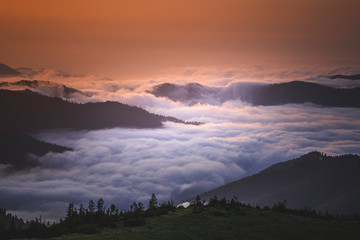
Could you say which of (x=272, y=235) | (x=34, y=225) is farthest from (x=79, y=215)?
(x=272, y=235)

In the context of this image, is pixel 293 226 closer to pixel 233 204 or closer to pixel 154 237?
pixel 233 204

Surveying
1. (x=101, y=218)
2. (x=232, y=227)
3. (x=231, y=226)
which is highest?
(x=101, y=218)

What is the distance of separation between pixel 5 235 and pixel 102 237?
8.28m

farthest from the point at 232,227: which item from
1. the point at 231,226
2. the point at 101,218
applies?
the point at 101,218

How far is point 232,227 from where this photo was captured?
41.4m

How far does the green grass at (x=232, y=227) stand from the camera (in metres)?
39.1

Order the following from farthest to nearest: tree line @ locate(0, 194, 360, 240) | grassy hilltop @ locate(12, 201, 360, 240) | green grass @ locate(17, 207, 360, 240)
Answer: tree line @ locate(0, 194, 360, 240) < grassy hilltop @ locate(12, 201, 360, 240) < green grass @ locate(17, 207, 360, 240)

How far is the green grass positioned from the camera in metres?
39.1

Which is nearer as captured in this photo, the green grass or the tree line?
the green grass

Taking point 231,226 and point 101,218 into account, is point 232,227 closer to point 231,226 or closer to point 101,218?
point 231,226

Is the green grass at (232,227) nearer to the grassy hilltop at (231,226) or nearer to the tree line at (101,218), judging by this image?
the grassy hilltop at (231,226)

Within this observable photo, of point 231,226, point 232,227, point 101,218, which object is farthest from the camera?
point 101,218

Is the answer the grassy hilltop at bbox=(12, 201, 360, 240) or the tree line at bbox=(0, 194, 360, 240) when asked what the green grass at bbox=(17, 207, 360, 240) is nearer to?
the grassy hilltop at bbox=(12, 201, 360, 240)

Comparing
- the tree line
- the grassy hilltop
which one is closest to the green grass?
the grassy hilltop
